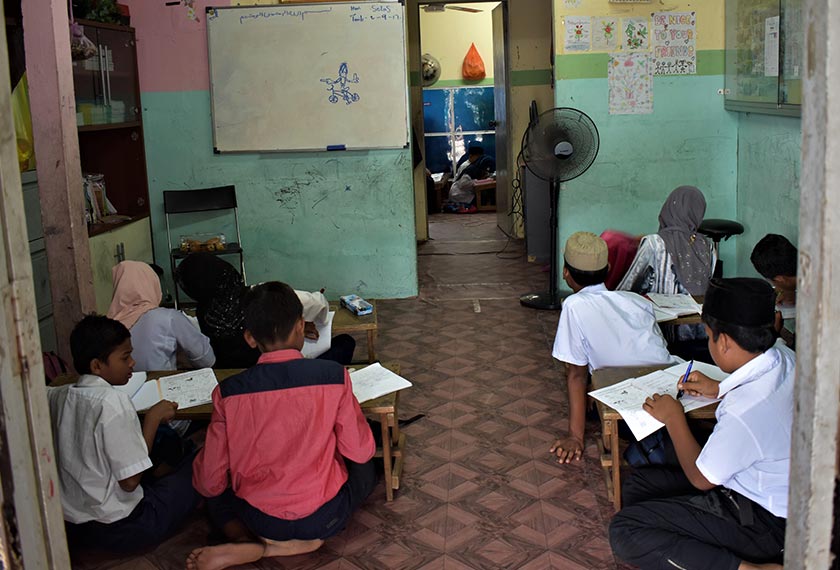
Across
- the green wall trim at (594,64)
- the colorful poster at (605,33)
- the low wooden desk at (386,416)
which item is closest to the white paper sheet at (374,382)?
the low wooden desk at (386,416)

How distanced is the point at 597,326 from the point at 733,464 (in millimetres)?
1044

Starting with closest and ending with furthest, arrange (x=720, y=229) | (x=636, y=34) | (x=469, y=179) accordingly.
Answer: (x=720, y=229)
(x=636, y=34)
(x=469, y=179)

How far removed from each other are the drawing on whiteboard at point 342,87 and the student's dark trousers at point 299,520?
3.75 m

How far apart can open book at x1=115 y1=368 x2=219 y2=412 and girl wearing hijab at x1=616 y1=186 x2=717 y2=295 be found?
83.7 inches

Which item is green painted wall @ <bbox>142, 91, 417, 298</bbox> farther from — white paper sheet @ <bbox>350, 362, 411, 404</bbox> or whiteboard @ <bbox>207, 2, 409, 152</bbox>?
white paper sheet @ <bbox>350, 362, 411, 404</bbox>

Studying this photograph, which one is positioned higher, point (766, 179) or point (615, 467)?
point (766, 179)

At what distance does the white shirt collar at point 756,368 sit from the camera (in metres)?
2.41

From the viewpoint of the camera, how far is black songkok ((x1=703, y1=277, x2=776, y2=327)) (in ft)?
8.00

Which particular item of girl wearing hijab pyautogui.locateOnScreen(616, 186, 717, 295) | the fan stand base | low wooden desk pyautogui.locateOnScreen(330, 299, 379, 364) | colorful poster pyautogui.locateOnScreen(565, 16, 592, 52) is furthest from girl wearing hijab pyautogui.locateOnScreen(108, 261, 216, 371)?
colorful poster pyautogui.locateOnScreen(565, 16, 592, 52)

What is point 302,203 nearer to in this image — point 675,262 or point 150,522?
point 675,262

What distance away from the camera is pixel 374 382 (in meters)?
3.26

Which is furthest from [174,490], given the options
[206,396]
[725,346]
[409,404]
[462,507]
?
[725,346]

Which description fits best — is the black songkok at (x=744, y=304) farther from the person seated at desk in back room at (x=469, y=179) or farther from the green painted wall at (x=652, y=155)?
the person seated at desk in back room at (x=469, y=179)

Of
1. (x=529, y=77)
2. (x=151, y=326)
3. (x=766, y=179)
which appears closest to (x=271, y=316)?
(x=151, y=326)
